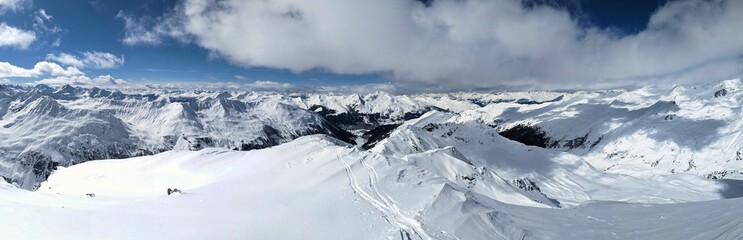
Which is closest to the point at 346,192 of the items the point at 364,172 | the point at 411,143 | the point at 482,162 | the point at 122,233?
the point at 364,172

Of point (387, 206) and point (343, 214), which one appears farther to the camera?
point (387, 206)

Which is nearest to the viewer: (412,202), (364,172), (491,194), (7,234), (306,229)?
(7,234)

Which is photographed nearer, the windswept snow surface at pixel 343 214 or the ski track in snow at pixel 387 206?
the windswept snow surface at pixel 343 214

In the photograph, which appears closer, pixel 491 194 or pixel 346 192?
pixel 346 192

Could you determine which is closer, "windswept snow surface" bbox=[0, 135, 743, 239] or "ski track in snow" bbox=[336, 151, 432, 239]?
"windswept snow surface" bbox=[0, 135, 743, 239]

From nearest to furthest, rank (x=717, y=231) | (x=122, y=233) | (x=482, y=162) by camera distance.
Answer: (x=717, y=231)
(x=122, y=233)
(x=482, y=162)

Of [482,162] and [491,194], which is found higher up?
[491,194]

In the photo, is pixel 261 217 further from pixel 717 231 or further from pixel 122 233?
pixel 717 231

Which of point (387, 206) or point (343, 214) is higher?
point (343, 214)
